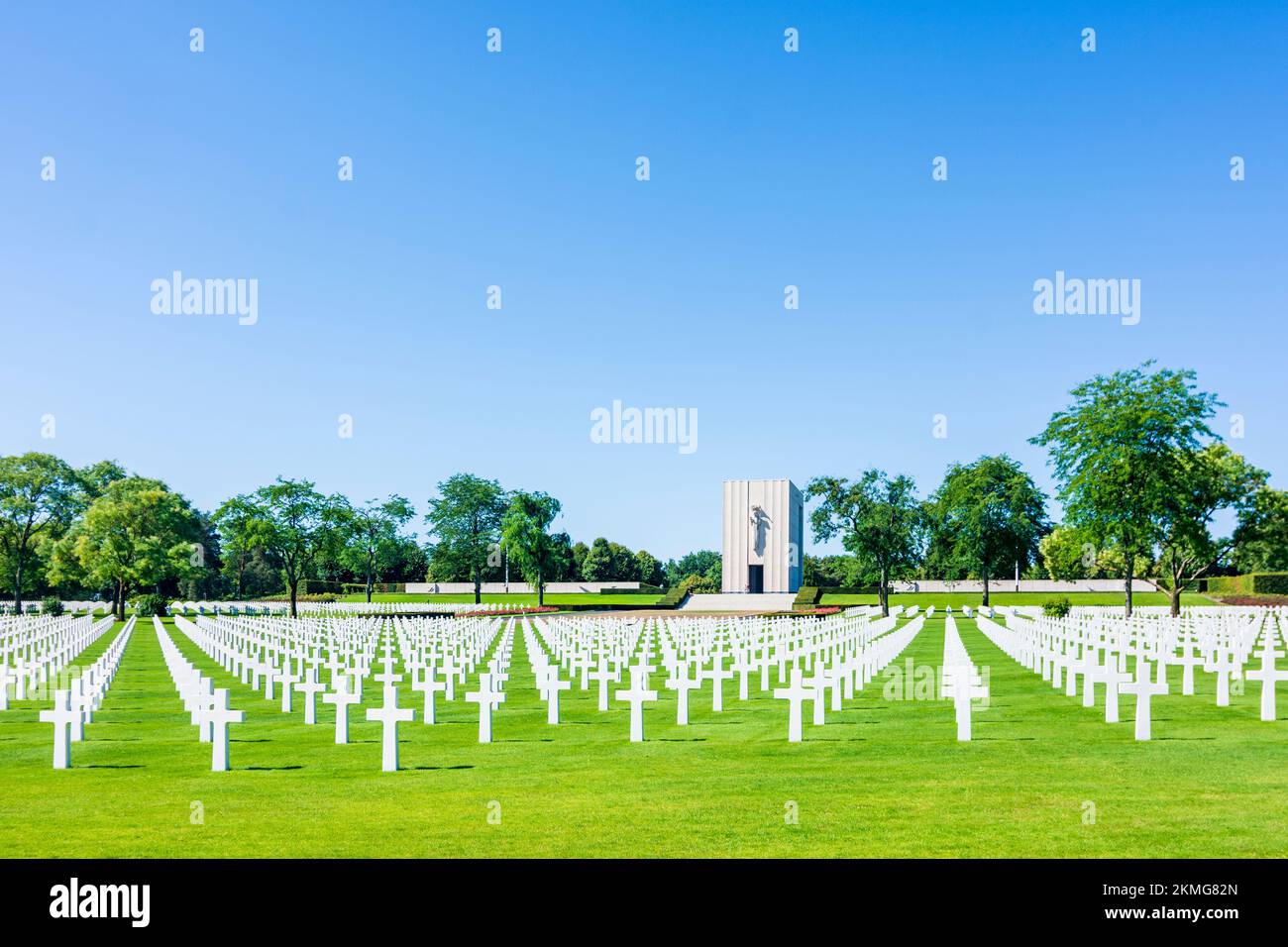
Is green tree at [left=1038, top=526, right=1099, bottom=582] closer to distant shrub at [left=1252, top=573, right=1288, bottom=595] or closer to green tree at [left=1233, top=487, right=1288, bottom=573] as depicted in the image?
distant shrub at [left=1252, top=573, right=1288, bottom=595]

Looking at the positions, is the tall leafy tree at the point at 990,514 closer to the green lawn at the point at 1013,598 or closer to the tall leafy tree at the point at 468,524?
the green lawn at the point at 1013,598

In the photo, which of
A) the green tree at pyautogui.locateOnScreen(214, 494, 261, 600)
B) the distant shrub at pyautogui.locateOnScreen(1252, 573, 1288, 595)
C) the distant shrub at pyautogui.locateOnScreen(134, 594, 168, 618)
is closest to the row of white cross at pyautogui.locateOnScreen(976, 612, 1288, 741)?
the green tree at pyautogui.locateOnScreen(214, 494, 261, 600)

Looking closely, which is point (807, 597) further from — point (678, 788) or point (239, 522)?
point (678, 788)

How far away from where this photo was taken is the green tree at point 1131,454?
140ft

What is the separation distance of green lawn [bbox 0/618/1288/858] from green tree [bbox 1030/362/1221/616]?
26.9 m

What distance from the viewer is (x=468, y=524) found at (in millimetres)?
118625

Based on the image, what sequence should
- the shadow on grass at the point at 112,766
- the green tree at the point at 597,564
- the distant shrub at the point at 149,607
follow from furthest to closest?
the green tree at the point at 597,564
the distant shrub at the point at 149,607
the shadow on grass at the point at 112,766

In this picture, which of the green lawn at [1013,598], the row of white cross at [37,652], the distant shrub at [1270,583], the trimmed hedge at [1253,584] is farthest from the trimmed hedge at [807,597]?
the row of white cross at [37,652]

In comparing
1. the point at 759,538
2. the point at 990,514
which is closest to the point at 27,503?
the point at 759,538

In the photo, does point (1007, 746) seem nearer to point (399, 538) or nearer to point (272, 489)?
point (272, 489)

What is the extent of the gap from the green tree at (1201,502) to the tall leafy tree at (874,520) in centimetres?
1612

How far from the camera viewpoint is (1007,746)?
13.2 m
